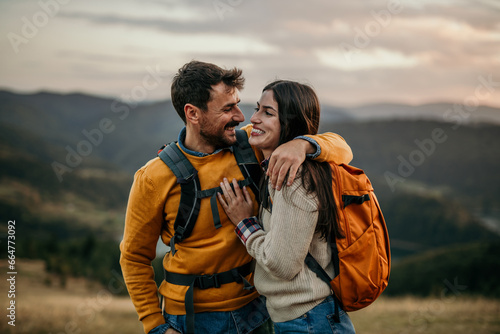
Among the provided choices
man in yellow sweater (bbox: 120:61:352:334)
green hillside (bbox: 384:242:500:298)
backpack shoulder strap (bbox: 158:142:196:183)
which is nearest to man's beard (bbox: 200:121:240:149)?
man in yellow sweater (bbox: 120:61:352:334)

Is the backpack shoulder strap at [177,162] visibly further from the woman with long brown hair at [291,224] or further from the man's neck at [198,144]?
the woman with long brown hair at [291,224]


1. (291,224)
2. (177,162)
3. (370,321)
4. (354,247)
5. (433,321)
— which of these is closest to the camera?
(291,224)

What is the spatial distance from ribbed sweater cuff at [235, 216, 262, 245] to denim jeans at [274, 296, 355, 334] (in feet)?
1.98

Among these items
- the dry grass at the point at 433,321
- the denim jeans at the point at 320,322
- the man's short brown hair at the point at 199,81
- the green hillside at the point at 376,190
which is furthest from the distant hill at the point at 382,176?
the denim jeans at the point at 320,322

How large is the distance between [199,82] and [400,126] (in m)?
170

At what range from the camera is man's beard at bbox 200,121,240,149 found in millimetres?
3131

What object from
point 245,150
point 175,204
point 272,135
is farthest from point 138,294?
point 272,135

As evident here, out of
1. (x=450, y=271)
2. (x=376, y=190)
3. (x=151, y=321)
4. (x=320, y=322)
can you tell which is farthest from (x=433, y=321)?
(x=376, y=190)

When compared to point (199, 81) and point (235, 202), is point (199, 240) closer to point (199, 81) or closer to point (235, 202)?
point (235, 202)

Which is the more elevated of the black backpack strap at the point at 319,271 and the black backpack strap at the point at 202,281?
the black backpack strap at the point at 319,271

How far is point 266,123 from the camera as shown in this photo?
2.73 meters

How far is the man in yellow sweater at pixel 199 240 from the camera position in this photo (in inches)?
116

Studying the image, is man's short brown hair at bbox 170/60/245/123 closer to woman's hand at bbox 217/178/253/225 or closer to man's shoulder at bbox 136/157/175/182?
man's shoulder at bbox 136/157/175/182

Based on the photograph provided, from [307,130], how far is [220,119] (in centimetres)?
77
